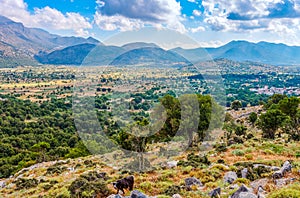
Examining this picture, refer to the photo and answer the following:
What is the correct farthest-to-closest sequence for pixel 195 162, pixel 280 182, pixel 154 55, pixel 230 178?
pixel 154 55
pixel 195 162
pixel 230 178
pixel 280 182

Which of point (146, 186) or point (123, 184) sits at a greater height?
point (123, 184)

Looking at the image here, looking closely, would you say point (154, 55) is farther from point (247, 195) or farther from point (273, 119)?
point (247, 195)

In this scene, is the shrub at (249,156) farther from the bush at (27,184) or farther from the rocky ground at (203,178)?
the bush at (27,184)

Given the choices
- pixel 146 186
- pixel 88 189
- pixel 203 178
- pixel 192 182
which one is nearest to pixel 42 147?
pixel 88 189

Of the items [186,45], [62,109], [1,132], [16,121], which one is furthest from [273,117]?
[62,109]

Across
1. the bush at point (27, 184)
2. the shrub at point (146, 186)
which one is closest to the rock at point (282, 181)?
the shrub at point (146, 186)

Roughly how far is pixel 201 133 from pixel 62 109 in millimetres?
85241

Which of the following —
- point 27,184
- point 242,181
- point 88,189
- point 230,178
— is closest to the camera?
point 242,181

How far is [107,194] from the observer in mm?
14617

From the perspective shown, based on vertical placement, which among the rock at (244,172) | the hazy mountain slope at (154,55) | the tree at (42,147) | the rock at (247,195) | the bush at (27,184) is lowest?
the tree at (42,147)

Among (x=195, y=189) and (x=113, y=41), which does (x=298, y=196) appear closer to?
(x=195, y=189)

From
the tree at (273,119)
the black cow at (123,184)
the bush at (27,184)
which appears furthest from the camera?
the tree at (273,119)

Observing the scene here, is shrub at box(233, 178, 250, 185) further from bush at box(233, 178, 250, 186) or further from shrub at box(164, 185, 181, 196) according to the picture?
shrub at box(164, 185, 181, 196)

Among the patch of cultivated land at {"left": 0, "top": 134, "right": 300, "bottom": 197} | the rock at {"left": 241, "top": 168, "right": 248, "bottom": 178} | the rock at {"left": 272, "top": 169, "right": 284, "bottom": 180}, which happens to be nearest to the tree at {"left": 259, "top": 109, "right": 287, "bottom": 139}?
the patch of cultivated land at {"left": 0, "top": 134, "right": 300, "bottom": 197}
